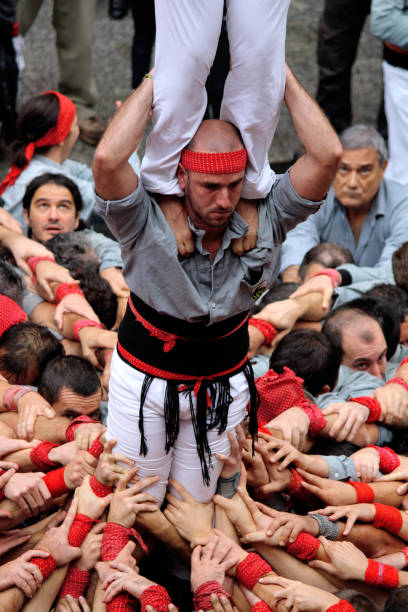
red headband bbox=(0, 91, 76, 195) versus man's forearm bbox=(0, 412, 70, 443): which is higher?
red headband bbox=(0, 91, 76, 195)

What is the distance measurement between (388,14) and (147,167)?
3049 millimetres

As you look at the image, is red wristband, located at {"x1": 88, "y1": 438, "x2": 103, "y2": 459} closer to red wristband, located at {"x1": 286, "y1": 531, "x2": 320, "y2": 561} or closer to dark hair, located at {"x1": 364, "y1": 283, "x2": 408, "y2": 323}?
red wristband, located at {"x1": 286, "y1": 531, "x2": 320, "y2": 561}

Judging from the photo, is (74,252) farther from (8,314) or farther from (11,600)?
(11,600)

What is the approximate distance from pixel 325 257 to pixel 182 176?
6.87 ft

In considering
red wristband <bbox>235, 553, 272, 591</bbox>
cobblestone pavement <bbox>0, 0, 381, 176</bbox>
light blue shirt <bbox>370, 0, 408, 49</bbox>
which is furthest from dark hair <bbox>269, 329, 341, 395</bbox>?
cobblestone pavement <bbox>0, 0, 381, 176</bbox>

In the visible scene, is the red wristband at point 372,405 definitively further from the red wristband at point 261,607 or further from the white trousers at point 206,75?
the white trousers at point 206,75

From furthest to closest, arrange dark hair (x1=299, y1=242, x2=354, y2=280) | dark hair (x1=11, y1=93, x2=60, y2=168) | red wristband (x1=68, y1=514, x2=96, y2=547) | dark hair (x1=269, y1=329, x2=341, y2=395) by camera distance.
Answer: dark hair (x1=11, y1=93, x2=60, y2=168), dark hair (x1=299, y1=242, x2=354, y2=280), dark hair (x1=269, y1=329, x2=341, y2=395), red wristband (x1=68, y1=514, x2=96, y2=547)

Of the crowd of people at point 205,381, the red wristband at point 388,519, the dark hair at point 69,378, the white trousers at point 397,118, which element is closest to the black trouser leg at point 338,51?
the white trousers at point 397,118

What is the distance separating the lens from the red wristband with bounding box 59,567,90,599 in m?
2.39

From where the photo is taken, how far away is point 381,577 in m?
2.35

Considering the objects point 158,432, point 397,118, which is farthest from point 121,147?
point 397,118

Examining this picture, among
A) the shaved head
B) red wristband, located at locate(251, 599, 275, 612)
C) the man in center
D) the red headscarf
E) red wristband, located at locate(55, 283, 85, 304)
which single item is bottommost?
red wristband, located at locate(251, 599, 275, 612)

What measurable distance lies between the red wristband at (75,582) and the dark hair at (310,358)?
40.3 inches

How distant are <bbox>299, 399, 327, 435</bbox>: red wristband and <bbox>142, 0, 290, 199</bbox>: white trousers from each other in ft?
3.40
